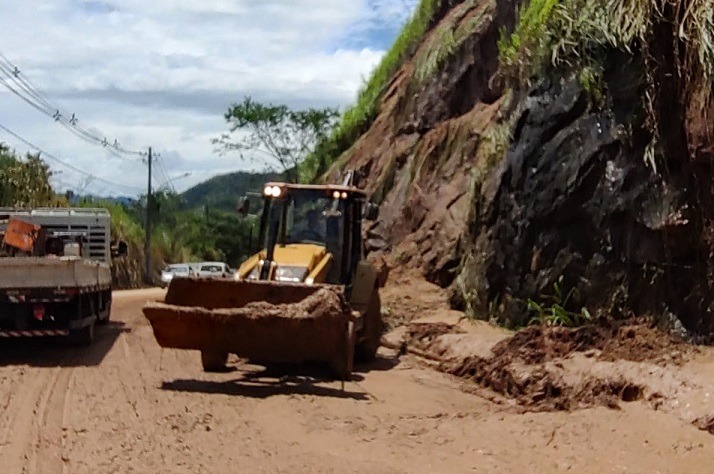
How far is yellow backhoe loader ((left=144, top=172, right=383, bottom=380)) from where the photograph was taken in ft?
39.3

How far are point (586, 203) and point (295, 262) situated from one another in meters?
4.20

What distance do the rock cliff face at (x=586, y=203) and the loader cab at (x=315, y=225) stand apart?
2.80 metres

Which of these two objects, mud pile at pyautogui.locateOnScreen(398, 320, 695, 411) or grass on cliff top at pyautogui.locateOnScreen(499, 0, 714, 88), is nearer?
mud pile at pyautogui.locateOnScreen(398, 320, 695, 411)

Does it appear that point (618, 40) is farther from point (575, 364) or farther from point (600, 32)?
point (575, 364)

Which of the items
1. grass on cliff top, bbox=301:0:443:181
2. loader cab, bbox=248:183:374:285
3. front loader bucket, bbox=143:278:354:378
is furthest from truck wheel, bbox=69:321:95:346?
grass on cliff top, bbox=301:0:443:181

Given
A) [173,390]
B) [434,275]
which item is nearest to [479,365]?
[173,390]

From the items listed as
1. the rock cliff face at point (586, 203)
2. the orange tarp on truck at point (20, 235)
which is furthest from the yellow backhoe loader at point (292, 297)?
the orange tarp on truck at point (20, 235)

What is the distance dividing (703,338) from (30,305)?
9.09 m

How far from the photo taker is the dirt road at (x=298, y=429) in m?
8.38

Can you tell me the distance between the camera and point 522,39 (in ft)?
57.6

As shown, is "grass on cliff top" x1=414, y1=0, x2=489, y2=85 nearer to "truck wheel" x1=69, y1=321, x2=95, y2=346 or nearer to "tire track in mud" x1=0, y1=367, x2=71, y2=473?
"truck wheel" x1=69, y1=321, x2=95, y2=346

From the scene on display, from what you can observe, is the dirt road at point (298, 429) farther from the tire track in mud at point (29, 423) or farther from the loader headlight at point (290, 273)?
the loader headlight at point (290, 273)

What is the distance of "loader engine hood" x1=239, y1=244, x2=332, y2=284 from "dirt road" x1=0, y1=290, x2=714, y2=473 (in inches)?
53.1

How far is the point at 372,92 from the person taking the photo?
32219 millimetres
